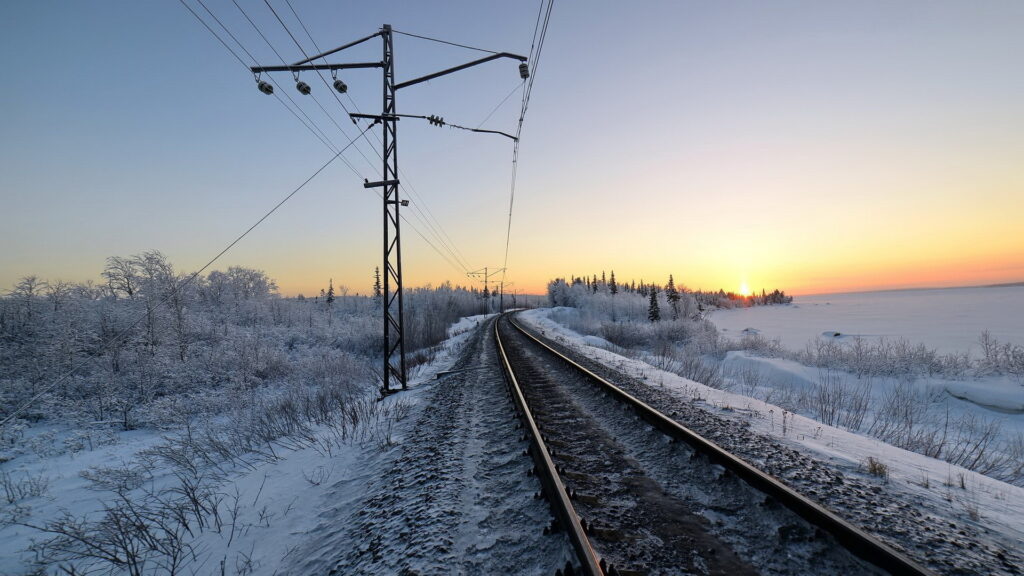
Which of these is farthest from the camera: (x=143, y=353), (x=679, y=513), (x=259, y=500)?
(x=143, y=353)

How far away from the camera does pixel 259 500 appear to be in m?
4.36

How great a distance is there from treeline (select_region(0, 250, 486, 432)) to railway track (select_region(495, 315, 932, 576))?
37.3 feet

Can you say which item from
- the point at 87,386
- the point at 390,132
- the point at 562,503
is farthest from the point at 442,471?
the point at 87,386

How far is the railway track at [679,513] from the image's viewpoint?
8.29 ft

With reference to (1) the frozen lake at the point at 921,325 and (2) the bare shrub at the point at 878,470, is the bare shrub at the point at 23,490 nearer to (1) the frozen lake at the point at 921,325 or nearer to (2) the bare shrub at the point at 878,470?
(2) the bare shrub at the point at 878,470

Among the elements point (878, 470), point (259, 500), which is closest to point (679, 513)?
point (878, 470)

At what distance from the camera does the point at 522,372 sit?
10.9 metres

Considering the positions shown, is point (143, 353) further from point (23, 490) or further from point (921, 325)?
point (921, 325)

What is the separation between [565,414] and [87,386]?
25.0 m

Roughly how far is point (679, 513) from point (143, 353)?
98.7ft

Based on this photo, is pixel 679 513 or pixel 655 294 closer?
pixel 679 513

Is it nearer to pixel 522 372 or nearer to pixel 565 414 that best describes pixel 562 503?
pixel 565 414

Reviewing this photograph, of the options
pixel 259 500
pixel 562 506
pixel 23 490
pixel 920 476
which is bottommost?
pixel 23 490

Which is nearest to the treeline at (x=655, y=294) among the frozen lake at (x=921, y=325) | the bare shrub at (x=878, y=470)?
the frozen lake at (x=921, y=325)
